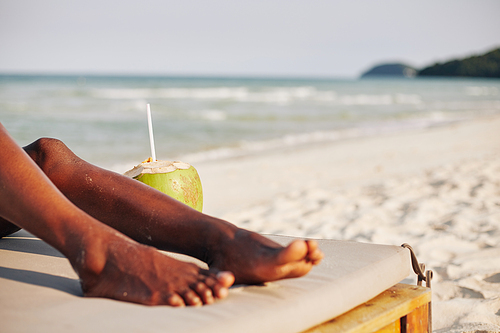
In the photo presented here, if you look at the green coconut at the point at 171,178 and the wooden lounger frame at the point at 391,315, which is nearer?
the wooden lounger frame at the point at 391,315

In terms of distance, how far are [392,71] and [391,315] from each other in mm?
85624

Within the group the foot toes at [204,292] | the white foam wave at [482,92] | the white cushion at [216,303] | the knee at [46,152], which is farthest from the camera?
the white foam wave at [482,92]

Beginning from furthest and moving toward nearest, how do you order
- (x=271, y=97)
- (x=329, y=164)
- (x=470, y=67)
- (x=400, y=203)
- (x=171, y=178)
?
(x=470, y=67) → (x=271, y=97) → (x=329, y=164) → (x=400, y=203) → (x=171, y=178)

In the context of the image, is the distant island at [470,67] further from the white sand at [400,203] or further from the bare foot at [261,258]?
Answer: the bare foot at [261,258]

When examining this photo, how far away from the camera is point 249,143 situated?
7559mm

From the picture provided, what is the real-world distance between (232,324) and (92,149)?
6.33 metres

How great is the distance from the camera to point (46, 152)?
135 cm

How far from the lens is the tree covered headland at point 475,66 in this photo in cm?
4850

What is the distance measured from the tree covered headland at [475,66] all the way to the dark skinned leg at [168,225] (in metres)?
54.8

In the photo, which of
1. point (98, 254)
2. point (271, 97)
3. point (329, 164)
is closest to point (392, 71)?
point (271, 97)

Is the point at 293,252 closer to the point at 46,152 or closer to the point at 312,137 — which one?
the point at 46,152

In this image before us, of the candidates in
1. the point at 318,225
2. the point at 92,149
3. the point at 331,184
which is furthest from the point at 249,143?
the point at 318,225

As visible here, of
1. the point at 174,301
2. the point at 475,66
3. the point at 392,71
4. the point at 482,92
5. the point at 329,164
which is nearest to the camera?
the point at 174,301

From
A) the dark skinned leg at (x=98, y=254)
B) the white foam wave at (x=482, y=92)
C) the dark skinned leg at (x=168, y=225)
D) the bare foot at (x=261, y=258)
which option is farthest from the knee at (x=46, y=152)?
the white foam wave at (x=482, y=92)
